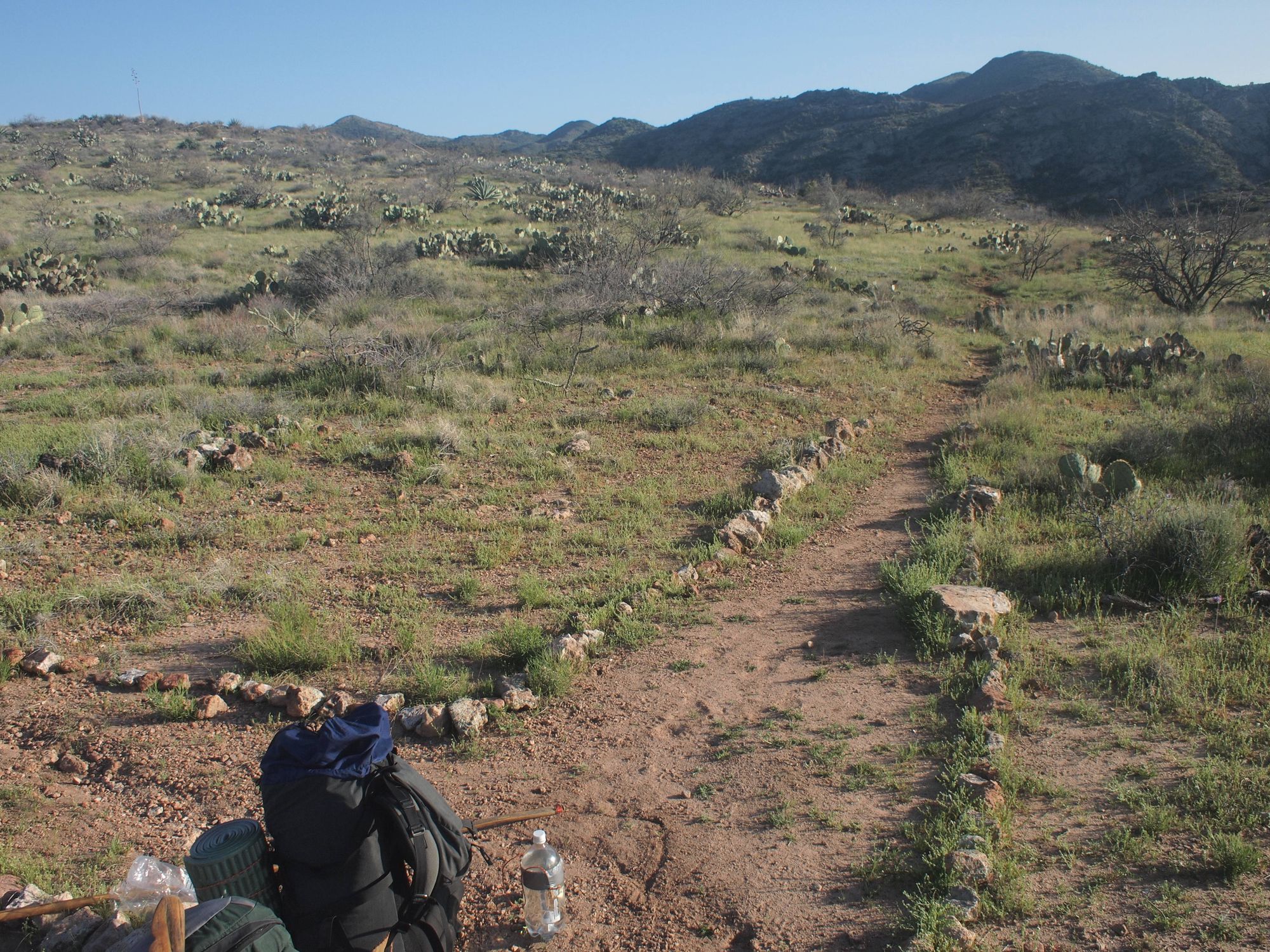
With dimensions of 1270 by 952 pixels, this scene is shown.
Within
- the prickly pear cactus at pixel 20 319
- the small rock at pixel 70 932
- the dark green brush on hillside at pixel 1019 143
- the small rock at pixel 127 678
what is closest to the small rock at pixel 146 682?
the small rock at pixel 127 678

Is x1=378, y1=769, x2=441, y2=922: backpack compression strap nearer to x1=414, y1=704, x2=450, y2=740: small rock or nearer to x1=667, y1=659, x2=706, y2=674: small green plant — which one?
x1=414, y1=704, x2=450, y2=740: small rock

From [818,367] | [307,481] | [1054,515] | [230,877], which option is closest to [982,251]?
[818,367]

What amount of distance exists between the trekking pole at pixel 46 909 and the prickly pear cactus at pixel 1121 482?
689 cm

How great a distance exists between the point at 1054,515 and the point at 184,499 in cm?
718

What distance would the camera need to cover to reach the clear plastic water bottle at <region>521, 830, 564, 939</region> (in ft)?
10.00

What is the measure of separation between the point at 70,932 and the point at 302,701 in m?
1.62

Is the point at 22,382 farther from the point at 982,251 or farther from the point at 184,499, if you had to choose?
the point at 982,251

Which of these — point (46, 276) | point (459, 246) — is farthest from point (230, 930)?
point (459, 246)

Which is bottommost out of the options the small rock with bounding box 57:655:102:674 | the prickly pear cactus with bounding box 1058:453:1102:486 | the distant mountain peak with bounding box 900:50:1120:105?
the small rock with bounding box 57:655:102:674

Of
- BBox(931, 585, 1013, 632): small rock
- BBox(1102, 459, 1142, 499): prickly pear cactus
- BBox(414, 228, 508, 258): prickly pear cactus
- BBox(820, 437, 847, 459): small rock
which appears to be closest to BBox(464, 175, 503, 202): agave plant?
BBox(414, 228, 508, 258): prickly pear cactus

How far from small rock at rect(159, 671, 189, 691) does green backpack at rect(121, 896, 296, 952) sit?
240 cm

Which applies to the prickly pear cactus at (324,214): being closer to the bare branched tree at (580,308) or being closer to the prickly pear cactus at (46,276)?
the prickly pear cactus at (46,276)

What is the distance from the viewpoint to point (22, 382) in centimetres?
1040

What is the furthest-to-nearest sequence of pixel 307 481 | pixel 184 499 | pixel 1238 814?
1. pixel 307 481
2. pixel 184 499
3. pixel 1238 814
